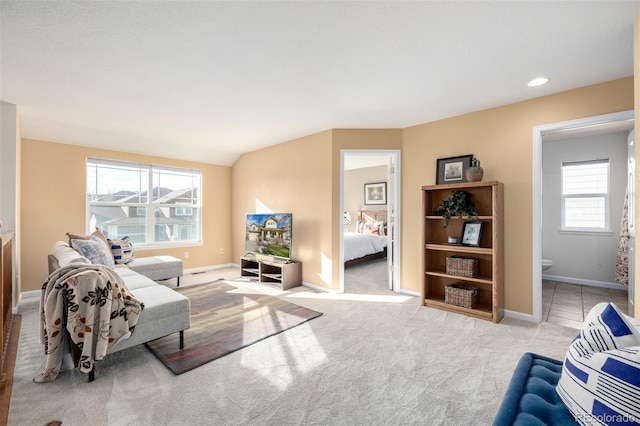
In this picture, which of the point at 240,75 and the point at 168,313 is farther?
the point at 240,75

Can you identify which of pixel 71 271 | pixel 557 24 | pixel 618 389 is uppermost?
pixel 557 24

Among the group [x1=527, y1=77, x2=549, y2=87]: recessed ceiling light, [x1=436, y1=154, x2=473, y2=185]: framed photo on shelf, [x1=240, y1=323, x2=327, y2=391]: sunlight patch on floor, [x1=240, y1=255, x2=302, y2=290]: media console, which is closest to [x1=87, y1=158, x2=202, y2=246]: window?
[x1=240, y1=255, x2=302, y2=290]: media console

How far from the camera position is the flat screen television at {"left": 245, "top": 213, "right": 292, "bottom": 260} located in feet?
14.8

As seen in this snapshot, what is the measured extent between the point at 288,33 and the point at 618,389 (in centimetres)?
242

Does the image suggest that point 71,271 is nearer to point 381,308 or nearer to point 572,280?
point 381,308

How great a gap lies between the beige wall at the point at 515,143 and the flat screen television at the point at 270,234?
7.32 feet

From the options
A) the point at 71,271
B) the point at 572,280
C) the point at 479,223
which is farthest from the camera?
the point at 572,280

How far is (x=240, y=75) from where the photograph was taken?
2553mm

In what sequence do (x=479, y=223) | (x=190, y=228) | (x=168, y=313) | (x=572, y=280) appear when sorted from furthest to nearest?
1. (x=190, y=228)
2. (x=572, y=280)
3. (x=479, y=223)
4. (x=168, y=313)

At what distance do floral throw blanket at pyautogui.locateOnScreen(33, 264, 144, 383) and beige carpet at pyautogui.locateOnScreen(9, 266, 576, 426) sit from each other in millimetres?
218

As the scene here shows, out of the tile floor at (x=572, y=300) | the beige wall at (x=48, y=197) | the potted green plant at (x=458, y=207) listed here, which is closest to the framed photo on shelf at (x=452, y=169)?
the potted green plant at (x=458, y=207)

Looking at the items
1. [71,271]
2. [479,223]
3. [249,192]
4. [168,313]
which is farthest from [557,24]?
[249,192]

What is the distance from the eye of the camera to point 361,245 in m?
6.14

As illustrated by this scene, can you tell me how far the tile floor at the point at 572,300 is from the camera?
3176 millimetres
